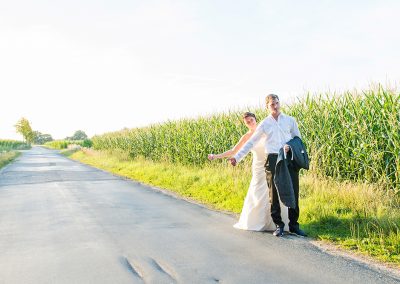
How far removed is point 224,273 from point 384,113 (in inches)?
261

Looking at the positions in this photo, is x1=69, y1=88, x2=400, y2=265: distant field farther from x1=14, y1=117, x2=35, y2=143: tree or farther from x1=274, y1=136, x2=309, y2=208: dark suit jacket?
x1=14, y1=117, x2=35, y2=143: tree

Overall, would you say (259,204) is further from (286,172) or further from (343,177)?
(343,177)

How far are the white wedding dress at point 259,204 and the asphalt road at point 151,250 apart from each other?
208mm

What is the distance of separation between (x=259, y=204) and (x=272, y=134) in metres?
1.16

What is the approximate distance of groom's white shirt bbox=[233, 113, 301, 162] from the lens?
6.43m

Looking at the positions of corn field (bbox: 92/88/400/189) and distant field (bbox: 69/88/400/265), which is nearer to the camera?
distant field (bbox: 69/88/400/265)

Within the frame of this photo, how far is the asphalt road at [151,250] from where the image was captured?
4.46 meters

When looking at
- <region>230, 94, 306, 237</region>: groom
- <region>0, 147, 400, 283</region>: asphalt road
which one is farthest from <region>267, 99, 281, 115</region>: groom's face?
<region>0, 147, 400, 283</region>: asphalt road

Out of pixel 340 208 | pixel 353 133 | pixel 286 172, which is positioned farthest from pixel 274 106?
pixel 353 133

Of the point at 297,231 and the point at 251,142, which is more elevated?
the point at 251,142

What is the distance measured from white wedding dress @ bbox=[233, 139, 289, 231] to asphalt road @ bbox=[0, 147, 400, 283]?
21cm

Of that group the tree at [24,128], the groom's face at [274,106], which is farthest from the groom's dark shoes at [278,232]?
the tree at [24,128]

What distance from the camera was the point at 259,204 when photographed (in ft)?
21.8

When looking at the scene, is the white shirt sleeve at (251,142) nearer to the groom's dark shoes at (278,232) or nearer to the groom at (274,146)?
the groom at (274,146)
